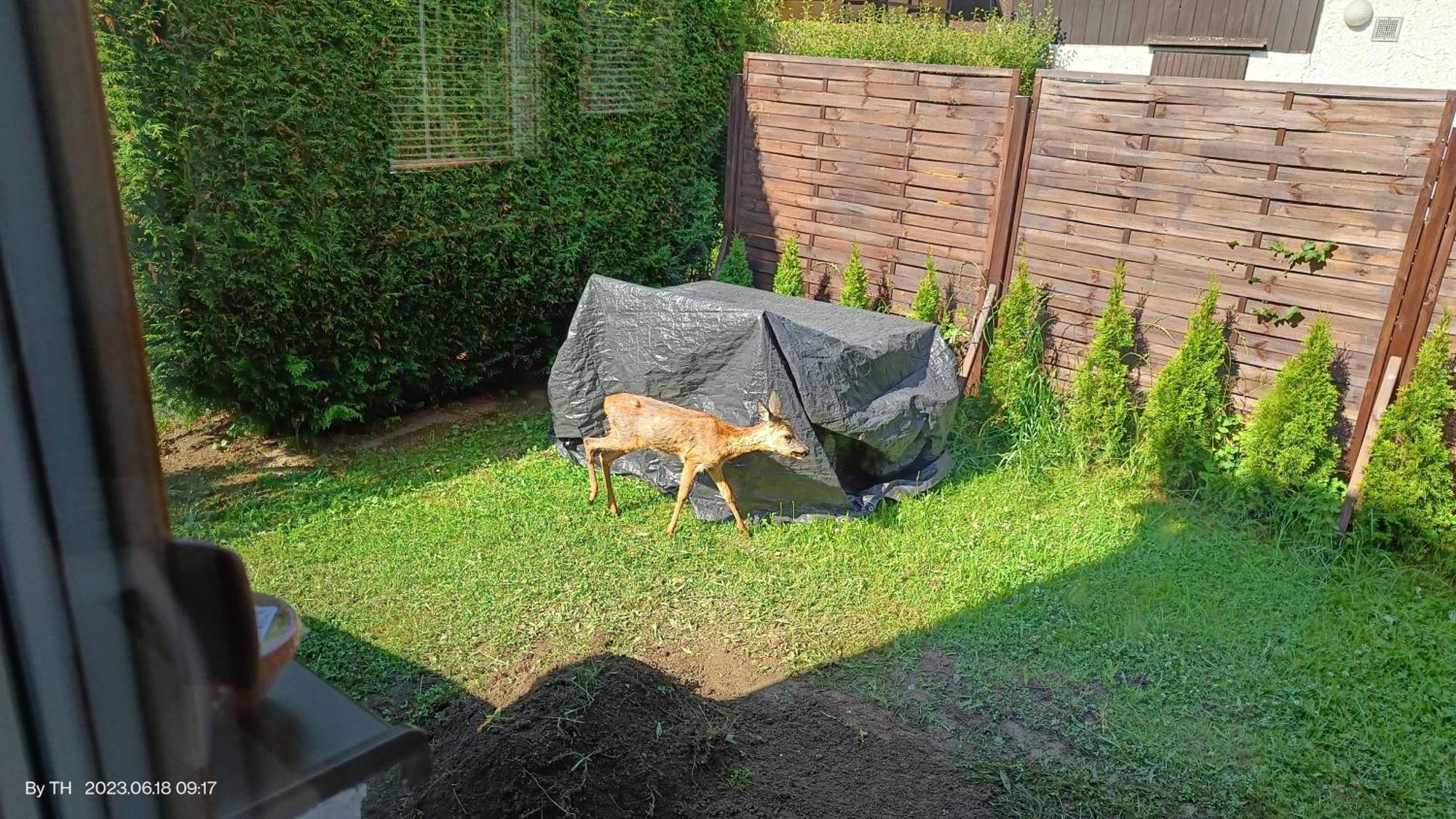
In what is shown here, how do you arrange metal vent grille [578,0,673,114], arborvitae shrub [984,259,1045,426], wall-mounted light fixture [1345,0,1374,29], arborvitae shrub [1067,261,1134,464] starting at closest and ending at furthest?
arborvitae shrub [1067,261,1134,464]
arborvitae shrub [984,259,1045,426]
metal vent grille [578,0,673,114]
wall-mounted light fixture [1345,0,1374,29]

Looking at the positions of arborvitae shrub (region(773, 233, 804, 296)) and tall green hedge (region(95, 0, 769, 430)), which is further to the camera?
arborvitae shrub (region(773, 233, 804, 296))

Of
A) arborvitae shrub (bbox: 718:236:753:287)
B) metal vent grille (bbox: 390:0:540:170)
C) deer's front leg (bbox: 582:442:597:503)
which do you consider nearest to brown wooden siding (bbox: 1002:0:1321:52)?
arborvitae shrub (bbox: 718:236:753:287)

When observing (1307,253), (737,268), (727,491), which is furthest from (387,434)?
(1307,253)

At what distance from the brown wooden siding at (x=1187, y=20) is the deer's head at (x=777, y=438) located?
31.5 ft

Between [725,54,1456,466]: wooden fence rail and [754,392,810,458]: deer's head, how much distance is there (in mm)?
2408

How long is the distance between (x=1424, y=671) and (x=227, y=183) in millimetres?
5443

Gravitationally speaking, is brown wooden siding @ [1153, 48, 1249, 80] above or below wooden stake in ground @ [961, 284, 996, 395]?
above

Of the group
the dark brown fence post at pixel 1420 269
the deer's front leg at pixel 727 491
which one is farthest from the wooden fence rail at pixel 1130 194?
the deer's front leg at pixel 727 491

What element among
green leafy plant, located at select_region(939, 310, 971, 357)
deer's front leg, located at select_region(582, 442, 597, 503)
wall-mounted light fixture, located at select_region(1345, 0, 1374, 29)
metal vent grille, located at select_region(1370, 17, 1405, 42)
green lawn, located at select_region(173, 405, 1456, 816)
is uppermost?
wall-mounted light fixture, located at select_region(1345, 0, 1374, 29)

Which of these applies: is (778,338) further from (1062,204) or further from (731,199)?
(731,199)

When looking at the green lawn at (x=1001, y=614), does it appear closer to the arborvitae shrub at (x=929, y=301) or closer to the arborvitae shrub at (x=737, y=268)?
the arborvitae shrub at (x=929, y=301)

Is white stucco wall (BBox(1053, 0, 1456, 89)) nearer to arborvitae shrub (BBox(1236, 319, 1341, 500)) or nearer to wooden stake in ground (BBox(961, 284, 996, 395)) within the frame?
wooden stake in ground (BBox(961, 284, 996, 395))

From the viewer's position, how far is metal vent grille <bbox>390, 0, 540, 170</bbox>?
5641 mm

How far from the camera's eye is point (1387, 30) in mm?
9969
